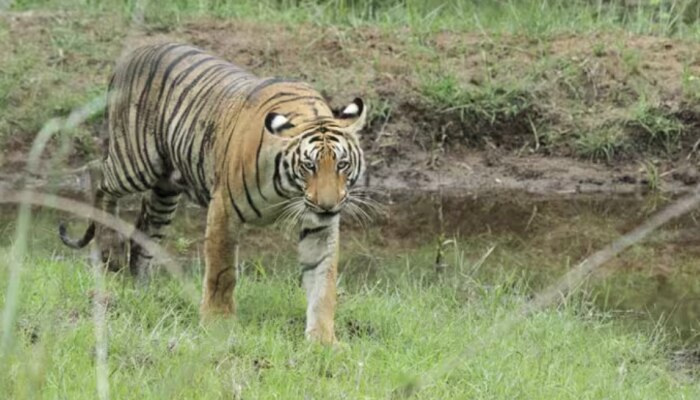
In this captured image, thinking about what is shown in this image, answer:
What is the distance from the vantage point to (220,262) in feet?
18.2

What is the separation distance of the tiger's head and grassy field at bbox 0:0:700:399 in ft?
1.80

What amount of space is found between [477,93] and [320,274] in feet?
16.5

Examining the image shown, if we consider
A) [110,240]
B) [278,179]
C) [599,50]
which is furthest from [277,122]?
[599,50]

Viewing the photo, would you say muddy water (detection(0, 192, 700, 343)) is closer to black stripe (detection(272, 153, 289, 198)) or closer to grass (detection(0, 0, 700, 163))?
grass (detection(0, 0, 700, 163))

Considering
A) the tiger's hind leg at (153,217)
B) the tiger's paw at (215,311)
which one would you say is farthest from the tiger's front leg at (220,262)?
the tiger's hind leg at (153,217)

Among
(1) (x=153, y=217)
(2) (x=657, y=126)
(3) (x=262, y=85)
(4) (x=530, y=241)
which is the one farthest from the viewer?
(2) (x=657, y=126)

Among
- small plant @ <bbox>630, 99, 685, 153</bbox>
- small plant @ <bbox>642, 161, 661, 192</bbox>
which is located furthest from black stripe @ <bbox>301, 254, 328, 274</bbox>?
small plant @ <bbox>630, 99, 685, 153</bbox>

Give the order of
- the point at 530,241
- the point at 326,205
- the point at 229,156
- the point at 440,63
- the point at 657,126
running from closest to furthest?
the point at 326,205 < the point at 229,156 < the point at 530,241 < the point at 657,126 < the point at 440,63

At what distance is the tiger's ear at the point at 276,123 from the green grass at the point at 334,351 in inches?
29.6

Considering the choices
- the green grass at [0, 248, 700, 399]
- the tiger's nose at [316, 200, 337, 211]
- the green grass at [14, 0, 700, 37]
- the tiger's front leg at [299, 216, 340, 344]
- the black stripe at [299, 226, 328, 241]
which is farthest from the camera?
the green grass at [14, 0, 700, 37]

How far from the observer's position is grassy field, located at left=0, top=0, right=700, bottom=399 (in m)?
4.75

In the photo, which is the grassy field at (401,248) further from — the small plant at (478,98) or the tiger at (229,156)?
the tiger at (229,156)

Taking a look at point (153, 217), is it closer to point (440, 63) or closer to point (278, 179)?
point (278, 179)

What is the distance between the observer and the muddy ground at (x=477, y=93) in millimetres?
9992
